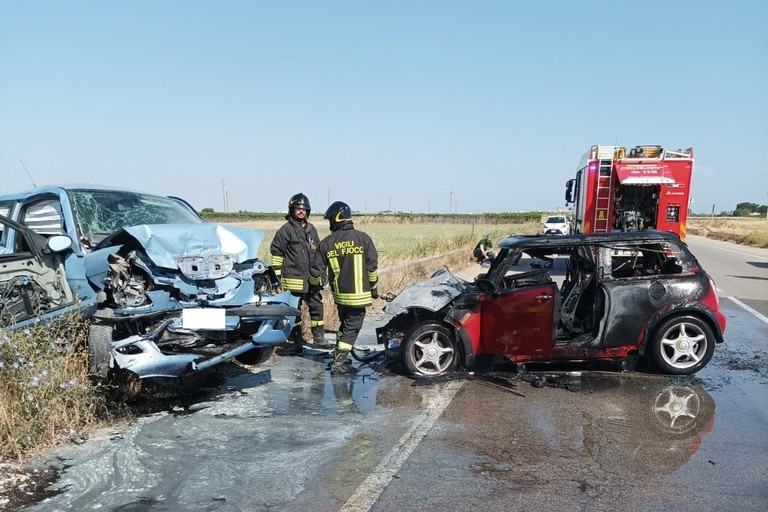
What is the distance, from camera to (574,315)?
6.30 meters

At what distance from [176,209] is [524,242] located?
4.13 meters

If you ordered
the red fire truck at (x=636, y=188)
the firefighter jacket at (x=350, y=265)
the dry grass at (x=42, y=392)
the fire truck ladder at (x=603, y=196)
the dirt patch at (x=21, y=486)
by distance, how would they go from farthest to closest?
the fire truck ladder at (x=603, y=196) < the red fire truck at (x=636, y=188) < the firefighter jacket at (x=350, y=265) < the dry grass at (x=42, y=392) < the dirt patch at (x=21, y=486)

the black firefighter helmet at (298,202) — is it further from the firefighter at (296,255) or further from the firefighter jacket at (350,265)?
the firefighter jacket at (350,265)

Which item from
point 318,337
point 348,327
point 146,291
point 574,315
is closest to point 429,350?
point 348,327

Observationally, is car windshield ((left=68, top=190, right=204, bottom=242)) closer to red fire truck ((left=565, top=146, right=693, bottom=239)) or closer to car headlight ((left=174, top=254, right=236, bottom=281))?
car headlight ((left=174, top=254, right=236, bottom=281))

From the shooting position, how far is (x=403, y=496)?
3.43 meters

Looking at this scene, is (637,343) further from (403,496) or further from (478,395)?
(403,496)

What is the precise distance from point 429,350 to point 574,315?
1.67 metres

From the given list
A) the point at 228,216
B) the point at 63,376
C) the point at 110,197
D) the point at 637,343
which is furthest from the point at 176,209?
the point at 228,216

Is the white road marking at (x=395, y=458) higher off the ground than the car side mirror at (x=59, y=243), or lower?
lower

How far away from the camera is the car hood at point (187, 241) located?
496 centimetres

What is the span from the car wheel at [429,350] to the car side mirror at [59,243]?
3286 millimetres

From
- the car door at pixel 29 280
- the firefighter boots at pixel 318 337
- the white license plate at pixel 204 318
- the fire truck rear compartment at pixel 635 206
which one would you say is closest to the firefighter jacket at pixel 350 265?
the firefighter boots at pixel 318 337

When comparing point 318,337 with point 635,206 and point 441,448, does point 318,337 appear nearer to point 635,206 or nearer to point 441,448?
point 441,448
